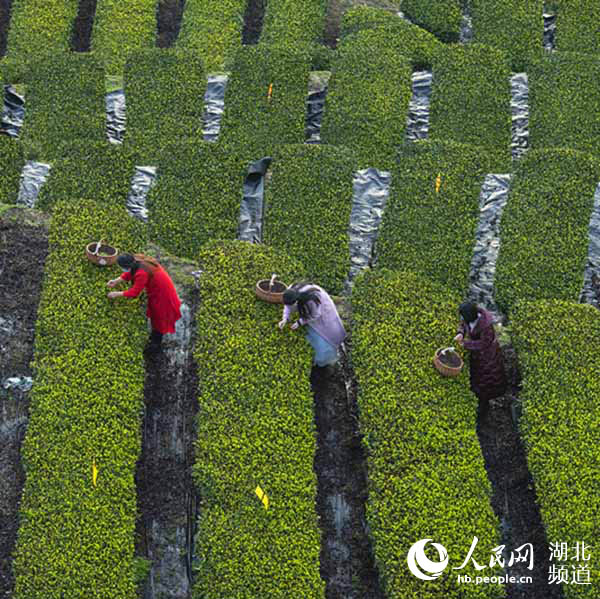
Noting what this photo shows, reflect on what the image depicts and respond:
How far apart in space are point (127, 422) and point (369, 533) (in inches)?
137

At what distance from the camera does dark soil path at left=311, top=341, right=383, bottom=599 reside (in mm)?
11922

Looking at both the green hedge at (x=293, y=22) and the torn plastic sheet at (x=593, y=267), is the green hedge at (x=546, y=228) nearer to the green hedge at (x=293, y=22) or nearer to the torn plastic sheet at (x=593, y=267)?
the torn plastic sheet at (x=593, y=267)

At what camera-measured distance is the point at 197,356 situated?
43.9 ft

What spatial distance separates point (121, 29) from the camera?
21.9m

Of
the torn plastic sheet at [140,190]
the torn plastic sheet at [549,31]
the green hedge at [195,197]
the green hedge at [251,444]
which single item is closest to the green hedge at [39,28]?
the torn plastic sheet at [140,190]

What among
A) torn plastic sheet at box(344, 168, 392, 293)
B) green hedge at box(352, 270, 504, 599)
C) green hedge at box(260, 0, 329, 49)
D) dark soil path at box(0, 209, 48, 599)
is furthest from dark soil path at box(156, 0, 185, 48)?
green hedge at box(352, 270, 504, 599)

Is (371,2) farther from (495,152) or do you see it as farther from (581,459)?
(581,459)

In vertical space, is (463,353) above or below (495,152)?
below

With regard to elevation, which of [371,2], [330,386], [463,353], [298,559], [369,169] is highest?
[371,2]

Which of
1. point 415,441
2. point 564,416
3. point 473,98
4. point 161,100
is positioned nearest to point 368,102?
point 473,98

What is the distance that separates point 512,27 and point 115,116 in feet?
31.5

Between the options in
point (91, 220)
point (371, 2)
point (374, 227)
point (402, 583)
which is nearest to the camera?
point (402, 583)

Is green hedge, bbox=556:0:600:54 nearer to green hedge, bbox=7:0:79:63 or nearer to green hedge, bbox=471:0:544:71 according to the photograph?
green hedge, bbox=471:0:544:71

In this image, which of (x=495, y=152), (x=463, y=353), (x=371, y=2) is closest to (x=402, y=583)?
(x=463, y=353)
